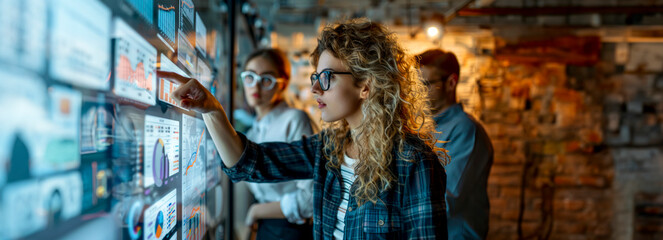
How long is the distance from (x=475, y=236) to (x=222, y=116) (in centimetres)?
114

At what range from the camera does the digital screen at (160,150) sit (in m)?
0.77

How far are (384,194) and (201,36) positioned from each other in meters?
0.79

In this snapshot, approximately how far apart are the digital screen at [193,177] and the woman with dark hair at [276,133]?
0.39 metres

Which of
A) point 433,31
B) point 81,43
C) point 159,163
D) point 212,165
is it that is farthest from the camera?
point 433,31

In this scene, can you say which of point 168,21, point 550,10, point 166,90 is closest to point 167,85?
point 166,90

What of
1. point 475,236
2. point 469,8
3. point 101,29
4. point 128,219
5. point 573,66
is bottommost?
point 475,236

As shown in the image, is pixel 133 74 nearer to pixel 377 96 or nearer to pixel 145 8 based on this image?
pixel 145 8

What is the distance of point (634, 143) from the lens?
349 cm

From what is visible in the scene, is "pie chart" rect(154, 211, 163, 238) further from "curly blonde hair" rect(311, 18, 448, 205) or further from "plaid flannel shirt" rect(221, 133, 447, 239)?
"curly blonde hair" rect(311, 18, 448, 205)

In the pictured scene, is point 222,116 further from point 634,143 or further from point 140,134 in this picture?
point 634,143

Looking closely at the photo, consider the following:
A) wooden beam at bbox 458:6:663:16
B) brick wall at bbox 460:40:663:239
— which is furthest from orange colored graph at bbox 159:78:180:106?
brick wall at bbox 460:40:663:239

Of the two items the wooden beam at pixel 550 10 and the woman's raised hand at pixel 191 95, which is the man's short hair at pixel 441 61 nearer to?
the woman's raised hand at pixel 191 95

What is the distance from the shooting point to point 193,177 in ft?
3.80

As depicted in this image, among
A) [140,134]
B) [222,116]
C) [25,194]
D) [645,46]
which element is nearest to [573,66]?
[645,46]
